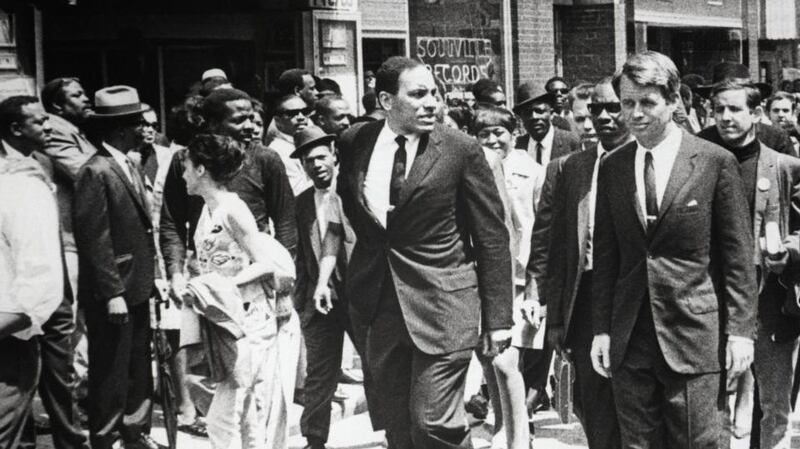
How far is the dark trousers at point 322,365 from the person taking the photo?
805 cm

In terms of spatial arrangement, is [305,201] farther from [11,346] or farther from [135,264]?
[11,346]

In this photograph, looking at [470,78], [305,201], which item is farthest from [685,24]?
[305,201]

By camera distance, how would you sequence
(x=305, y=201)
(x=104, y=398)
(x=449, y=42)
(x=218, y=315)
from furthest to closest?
(x=449, y=42) < (x=305, y=201) < (x=104, y=398) < (x=218, y=315)

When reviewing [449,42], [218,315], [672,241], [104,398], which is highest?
[449,42]

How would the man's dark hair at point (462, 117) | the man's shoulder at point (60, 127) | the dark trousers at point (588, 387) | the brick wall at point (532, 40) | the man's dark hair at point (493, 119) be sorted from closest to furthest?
1. the dark trousers at point (588, 387)
2. the man's shoulder at point (60, 127)
3. the man's dark hair at point (493, 119)
4. the man's dark hair at point (462, 117)
5. the brick wall at point (532, 40)

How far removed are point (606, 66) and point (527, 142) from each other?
10552 mm

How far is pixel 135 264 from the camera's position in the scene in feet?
25.3

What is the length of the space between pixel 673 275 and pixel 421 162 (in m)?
1.35

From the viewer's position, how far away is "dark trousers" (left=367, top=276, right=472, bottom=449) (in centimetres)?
618

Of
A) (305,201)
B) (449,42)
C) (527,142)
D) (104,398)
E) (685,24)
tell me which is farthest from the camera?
(685,24)

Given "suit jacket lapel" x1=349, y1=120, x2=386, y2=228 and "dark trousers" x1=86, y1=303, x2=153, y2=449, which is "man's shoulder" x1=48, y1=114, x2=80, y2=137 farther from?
"suit jacket lapel" x1=349, y1=120, x2=386, y2=228

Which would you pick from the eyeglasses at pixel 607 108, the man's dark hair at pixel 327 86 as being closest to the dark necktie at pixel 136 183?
the eyeglasses at pixel 607 108

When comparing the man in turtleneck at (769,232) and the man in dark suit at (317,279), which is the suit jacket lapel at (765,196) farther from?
the man in dark suit at (317,279)

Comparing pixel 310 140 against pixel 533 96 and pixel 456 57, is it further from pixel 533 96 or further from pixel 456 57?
pixel 456 57
